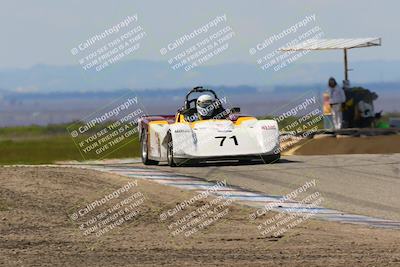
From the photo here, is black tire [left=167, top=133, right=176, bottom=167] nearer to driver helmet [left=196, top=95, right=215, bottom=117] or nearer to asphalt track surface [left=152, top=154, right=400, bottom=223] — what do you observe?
asphalt track surface [left=152, top=154, right=400, bottom=223]

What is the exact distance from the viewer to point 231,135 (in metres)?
22.5

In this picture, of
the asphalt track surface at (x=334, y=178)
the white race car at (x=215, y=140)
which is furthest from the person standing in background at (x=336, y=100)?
the white race car at (x=215, y=140)

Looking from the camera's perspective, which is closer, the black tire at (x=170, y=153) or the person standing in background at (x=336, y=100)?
the black tire at (x=170, y=153)

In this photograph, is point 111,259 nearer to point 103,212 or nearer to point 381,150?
point 103,212

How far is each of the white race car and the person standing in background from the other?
693 centimetres

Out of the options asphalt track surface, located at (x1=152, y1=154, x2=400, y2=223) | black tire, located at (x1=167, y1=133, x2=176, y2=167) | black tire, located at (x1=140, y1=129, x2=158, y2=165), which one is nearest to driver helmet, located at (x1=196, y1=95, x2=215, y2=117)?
black tire, located at (x1=167, y1=133, x2=176, y2=167)

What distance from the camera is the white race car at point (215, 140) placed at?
22.3 meters

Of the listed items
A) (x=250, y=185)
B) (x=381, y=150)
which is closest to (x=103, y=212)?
(x=250, y=185)

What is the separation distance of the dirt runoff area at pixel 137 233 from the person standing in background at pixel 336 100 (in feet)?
39.3

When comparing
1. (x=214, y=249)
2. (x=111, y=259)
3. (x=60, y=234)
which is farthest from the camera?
(x=60, y=234)

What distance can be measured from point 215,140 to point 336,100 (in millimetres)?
8344

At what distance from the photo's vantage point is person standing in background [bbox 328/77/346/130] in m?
29.9

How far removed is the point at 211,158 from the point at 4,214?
7.81m

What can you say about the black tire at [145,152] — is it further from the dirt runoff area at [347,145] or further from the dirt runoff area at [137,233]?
the dirt runoff area at [347,145]
